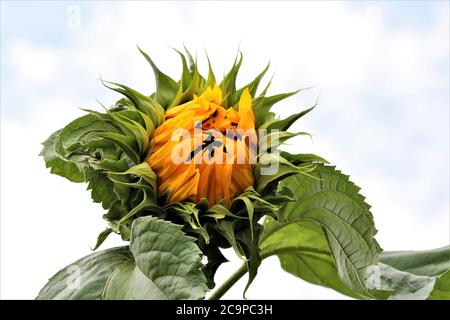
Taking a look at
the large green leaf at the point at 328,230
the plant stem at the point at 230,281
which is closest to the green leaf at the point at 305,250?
the large green leaf at the point at 328,230

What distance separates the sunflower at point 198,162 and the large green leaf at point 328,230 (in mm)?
270

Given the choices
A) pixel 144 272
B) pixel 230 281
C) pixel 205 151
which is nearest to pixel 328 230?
pixel 230 281

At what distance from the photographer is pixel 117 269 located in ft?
9.49

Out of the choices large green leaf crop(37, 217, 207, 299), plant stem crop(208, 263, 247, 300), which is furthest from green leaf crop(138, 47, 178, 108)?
plant stem crop(208, 263, 247, 300)

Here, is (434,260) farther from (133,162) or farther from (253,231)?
(133,162)

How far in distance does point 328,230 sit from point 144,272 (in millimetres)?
823

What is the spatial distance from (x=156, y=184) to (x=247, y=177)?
0.92 ft

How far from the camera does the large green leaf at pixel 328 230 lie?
316cm

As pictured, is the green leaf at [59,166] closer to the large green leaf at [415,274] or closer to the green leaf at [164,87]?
the green leaf at [164,87]

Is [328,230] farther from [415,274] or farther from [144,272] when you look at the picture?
[144,272]

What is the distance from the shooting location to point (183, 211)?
9.43 feet

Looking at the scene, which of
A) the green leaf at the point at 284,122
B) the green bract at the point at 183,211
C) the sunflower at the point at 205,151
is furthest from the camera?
the green leaf at the point at 284,122
